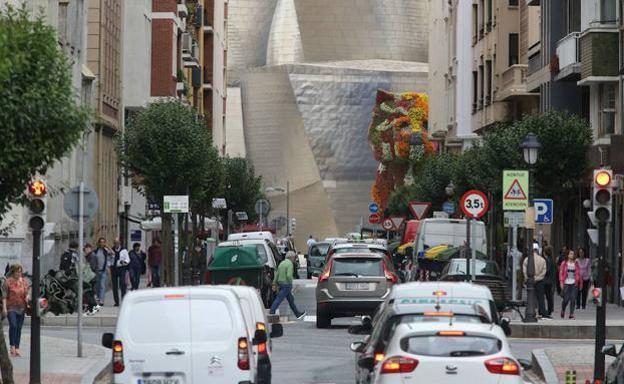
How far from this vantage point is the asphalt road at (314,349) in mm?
25609

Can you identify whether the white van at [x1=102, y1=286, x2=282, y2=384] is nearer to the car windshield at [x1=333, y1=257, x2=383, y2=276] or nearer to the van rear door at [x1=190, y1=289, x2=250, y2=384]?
the van rear door at [x1=190, y1=289, x2=250, y2=384]

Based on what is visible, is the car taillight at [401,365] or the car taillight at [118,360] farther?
the car taillight at [118,360]

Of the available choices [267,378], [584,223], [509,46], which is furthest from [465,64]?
[267,378]

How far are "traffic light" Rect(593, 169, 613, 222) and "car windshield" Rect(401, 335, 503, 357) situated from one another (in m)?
7.16

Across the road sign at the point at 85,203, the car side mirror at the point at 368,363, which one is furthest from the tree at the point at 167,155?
the car side mirror at the point at 368,363

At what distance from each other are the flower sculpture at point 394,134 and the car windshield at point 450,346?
104146 mm

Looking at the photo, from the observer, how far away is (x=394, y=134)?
12525 centimetres

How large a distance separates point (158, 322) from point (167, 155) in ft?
122

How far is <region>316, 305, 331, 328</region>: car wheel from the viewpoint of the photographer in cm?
3756

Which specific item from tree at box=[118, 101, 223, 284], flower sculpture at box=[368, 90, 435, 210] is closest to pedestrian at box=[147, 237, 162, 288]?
tree at box=[118, 101, 223, 284]

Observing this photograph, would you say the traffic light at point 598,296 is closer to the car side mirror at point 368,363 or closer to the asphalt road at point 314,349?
the asphalt road at point 314,349

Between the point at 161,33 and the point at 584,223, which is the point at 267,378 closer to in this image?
the point at 584,223

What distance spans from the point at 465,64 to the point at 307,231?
61804 mm

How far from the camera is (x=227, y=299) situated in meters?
18.9
